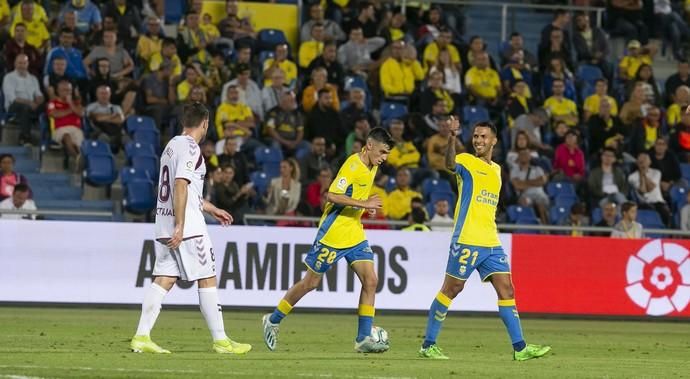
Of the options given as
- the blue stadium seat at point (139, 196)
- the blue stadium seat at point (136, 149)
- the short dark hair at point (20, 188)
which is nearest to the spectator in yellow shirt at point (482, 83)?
the blue stadium seat at point (136, 149)

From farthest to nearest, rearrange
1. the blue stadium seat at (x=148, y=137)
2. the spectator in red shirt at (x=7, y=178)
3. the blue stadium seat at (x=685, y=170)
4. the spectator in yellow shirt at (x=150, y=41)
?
the blue stadium seat at (x=685, y=170) → the spectator in yellow shirt at (x=150, y=41) → the blue stadium seat at (x=148, y=137) → the spectator in red shirt at (x=7, y=178)

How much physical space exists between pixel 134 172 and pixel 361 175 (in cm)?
1009

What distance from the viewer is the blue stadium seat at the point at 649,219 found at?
84.9 feet

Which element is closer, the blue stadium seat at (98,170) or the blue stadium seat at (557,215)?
the blue stadium seat at (98,170)

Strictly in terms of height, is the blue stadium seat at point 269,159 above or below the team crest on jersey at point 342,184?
below

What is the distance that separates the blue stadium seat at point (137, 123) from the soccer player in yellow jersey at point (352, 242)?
10.9m

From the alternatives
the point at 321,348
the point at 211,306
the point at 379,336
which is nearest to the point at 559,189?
the point at 321,348

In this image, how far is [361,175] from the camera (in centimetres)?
1432

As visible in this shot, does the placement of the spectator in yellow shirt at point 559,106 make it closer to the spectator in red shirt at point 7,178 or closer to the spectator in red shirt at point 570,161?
the spectator in red shirt at point 570,161

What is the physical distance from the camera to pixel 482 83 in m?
28.3

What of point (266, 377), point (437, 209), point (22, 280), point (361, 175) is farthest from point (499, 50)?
point (266, 377)

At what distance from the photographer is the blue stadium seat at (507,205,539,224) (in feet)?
82.8

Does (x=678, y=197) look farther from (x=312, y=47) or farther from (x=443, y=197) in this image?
(x=312, y=47)

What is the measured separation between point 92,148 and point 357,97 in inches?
200
